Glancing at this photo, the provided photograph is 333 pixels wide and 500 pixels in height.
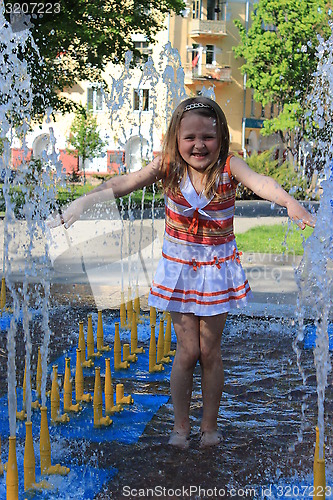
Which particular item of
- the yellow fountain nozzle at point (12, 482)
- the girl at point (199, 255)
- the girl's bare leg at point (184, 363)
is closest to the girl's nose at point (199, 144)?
the girl at point (199, 255)

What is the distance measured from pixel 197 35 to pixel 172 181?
4244cm

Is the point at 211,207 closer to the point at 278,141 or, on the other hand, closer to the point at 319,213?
the point at 319,213

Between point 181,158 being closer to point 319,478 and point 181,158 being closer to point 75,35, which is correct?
point 319,478

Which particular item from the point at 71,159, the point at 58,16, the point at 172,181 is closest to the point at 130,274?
the point at 172,181

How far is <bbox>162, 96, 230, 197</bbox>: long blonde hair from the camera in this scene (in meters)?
3.37

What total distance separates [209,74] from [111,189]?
4235 centimetres

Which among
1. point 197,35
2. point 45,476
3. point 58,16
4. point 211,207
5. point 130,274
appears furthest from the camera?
point 197,35

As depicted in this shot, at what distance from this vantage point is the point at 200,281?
3350mm

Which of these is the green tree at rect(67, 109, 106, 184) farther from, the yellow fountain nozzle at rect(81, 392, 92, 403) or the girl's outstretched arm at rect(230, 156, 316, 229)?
the girl's outstretched arm at rect(230, 156, 316, 229)

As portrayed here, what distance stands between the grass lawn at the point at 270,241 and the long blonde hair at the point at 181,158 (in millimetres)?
7317

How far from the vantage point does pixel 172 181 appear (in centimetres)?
344

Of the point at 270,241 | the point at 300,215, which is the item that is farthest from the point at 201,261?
the point at 270,241

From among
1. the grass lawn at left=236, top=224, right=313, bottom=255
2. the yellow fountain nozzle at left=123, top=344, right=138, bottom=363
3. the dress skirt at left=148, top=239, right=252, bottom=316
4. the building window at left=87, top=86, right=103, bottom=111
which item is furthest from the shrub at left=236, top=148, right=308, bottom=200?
the dress skirt at left=148, top=239, right=252, bottom=316

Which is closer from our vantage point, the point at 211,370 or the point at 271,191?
the point at 271,191
